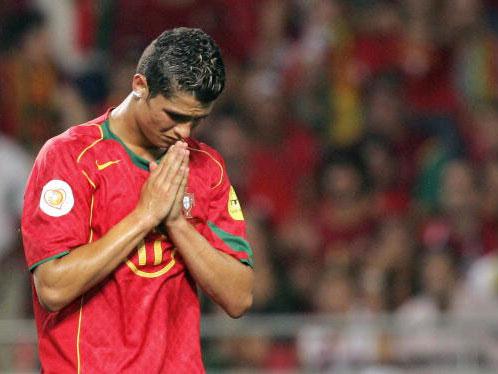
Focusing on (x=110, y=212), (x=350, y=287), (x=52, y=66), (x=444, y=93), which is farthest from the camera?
(x=444, y=93)

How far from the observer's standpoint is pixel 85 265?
3678mm

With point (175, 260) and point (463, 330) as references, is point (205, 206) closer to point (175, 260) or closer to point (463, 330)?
point (175, 260)

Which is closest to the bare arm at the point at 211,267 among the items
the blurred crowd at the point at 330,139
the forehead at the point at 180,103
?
the forehead at the point at 180,103

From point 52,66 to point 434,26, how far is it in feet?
9.80

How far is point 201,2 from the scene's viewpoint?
31.6 ft

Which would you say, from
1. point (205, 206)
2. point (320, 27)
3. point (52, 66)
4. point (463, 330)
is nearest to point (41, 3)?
point (52, 66)

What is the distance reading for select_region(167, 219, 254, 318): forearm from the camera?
382 centimetres

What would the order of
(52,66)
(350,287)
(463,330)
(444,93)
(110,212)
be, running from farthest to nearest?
(444,93), (52,66), (350,287), (463,330), (110,212)

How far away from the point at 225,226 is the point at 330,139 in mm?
5297

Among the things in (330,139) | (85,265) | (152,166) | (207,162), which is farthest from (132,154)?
(330,139)

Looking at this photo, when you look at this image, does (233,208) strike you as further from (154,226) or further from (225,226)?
(154,226)

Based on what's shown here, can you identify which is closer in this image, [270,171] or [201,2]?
[270,171]

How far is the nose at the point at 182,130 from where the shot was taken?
3.80 m

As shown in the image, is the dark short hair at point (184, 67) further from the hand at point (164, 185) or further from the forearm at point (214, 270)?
the forearm at point (214, 270)
